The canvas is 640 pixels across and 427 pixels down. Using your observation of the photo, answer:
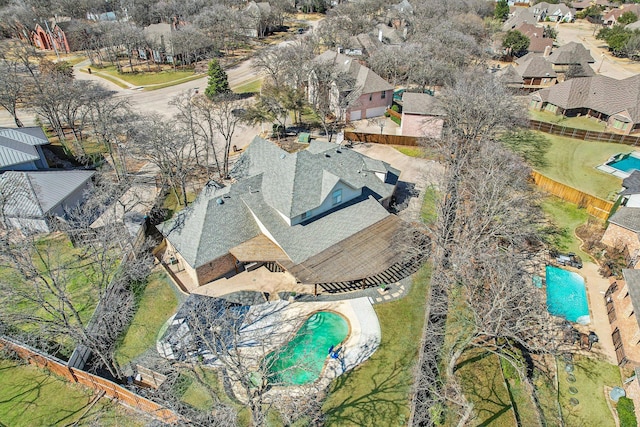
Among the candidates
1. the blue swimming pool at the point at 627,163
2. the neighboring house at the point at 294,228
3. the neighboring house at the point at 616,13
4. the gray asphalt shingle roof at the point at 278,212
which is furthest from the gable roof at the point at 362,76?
the neighboring house at the point at 616,13

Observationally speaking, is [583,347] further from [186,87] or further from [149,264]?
[186,87]

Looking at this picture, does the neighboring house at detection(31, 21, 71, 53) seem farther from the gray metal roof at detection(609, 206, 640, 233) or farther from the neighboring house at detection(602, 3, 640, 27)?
the neighboring house at detection(602, 3, 640, 27)

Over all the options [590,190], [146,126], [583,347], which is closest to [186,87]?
[146,126]

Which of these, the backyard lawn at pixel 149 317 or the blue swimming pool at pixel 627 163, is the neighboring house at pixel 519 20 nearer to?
the blue swimming pool at pixel 627 163

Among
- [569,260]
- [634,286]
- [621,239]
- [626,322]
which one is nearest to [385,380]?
[626,322]

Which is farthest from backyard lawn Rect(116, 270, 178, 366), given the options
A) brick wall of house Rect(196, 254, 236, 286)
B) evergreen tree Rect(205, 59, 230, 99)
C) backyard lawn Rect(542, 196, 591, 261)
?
evergreen tree Rect(205, 59, 230, 99)

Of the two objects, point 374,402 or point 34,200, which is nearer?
point 374,402

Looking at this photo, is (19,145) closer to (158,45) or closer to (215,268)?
(215,268)
